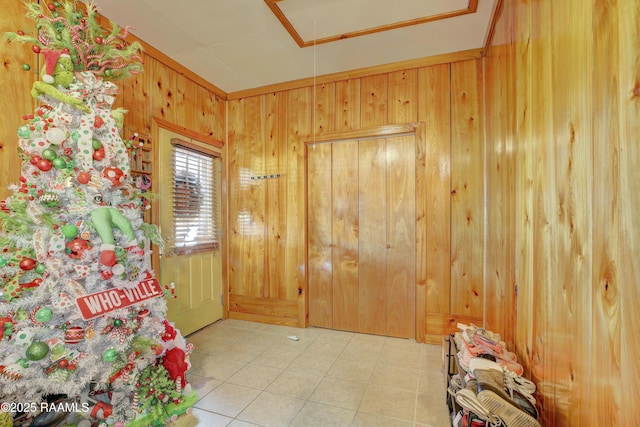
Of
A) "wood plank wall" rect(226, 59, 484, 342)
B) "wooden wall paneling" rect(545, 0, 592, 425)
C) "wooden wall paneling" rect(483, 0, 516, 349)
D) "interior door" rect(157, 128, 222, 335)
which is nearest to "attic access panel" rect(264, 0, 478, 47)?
"wooden wall paneling" rect(483, 0, 516, 349)

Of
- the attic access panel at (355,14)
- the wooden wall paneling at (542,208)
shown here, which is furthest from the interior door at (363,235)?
the wooden wall paneling at (542,208)

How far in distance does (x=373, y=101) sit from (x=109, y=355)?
289 cm

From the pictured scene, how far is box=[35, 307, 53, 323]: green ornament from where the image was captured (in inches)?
50.2

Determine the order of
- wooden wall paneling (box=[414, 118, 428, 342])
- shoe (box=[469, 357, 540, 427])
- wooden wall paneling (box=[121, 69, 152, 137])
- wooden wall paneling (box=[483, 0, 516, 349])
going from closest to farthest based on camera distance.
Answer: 1. shoe (box=[469, 357, 540, 427])
2. wooden wall paneling (box=[483, 0, 516, 349])
3. wooden wall paneling (box=[121, 69, 152, 137])
4. wooden wall paneling (box=[414, 118, 428, 342])

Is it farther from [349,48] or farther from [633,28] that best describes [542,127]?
[349,48]

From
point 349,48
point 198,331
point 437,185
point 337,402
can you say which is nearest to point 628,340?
point 337,402

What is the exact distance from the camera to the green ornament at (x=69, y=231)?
53.4 inches

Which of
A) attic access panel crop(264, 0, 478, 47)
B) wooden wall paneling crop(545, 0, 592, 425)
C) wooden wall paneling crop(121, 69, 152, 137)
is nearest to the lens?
wooden wall paneling crop(545, 0, 592, 425)

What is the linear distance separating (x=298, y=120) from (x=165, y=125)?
1350mm

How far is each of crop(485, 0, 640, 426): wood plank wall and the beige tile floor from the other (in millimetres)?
806

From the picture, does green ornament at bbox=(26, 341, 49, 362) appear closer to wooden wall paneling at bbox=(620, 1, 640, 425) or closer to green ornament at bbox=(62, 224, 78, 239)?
green ornament at bbox=(62, 224, 78, 239)

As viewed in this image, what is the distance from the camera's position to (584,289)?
33.4 inches

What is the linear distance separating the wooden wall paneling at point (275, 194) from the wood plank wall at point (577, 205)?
2.21 m

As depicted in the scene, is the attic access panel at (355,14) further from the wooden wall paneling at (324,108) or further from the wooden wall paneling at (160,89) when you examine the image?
the wooden wall paneling at (160,89)
